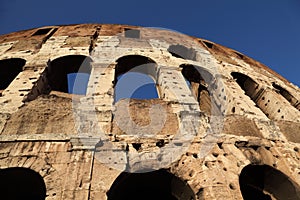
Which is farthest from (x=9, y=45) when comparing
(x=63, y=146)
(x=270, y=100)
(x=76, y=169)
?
(x=270, y=100)

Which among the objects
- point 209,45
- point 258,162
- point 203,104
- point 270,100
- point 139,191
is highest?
point 209,45

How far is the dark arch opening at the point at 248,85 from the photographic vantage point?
9.98m

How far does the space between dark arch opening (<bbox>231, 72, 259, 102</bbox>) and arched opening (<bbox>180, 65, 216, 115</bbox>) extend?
4.34ft

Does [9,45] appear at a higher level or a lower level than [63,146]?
higher

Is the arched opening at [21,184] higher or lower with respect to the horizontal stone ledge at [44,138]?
lower

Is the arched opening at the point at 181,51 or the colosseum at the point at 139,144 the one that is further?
the arched opening at the point at 181,51

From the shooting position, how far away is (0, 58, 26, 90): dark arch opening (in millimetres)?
9453

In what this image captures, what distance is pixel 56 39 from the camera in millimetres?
10484

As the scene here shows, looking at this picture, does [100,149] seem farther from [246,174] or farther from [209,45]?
[209,45]

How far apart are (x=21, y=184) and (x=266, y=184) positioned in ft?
18.1

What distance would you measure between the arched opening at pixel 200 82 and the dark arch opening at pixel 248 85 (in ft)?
4.34

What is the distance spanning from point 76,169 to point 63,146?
2.21ft

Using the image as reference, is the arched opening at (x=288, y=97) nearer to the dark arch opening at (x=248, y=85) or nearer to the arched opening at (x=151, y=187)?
the dark arch opening at (x=248, y=85)

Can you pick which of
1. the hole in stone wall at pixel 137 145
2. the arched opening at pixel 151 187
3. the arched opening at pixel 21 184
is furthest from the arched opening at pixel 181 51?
the arched opening at pixel 21 184
